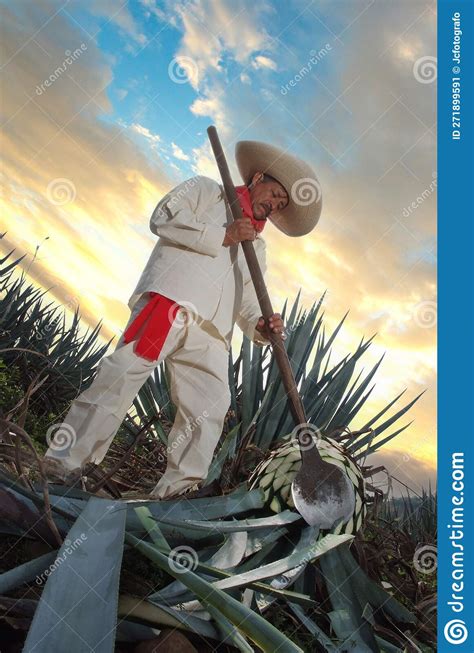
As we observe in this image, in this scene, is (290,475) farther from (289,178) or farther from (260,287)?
(289,178)

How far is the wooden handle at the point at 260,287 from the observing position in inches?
73.0

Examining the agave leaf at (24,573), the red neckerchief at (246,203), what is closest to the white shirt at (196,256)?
the red neckerchief at (246,203)

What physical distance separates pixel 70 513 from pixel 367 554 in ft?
2.77

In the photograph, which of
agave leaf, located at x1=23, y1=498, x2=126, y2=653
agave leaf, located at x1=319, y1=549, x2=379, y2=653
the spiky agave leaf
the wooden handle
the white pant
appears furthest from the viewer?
the white pant

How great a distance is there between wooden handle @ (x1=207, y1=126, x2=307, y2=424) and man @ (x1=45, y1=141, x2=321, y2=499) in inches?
2.0

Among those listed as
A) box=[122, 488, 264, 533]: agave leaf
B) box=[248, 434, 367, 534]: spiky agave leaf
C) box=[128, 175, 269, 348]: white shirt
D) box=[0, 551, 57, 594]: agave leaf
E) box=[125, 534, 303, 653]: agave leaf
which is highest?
box=[128, 175, 269, 348]: white shirt

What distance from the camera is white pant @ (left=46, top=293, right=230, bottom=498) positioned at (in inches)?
85.8

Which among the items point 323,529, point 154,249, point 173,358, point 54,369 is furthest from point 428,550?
point 54,369

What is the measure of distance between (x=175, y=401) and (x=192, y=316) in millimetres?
367

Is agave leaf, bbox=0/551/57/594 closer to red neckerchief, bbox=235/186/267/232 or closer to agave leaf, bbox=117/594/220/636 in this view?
agave leaf, bbox=117/594/220/636

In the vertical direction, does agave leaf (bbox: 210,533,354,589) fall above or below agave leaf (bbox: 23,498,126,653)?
above

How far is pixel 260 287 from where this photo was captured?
7.38 ft

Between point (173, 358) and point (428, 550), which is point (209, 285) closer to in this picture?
point (173, 358)

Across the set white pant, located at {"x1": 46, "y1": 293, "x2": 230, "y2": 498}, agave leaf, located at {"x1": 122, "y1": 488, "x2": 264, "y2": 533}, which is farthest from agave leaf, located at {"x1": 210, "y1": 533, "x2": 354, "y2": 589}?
→ white pant, located at {"x1": 46, "y1": 293, "x2": 230, "y2": 498}
